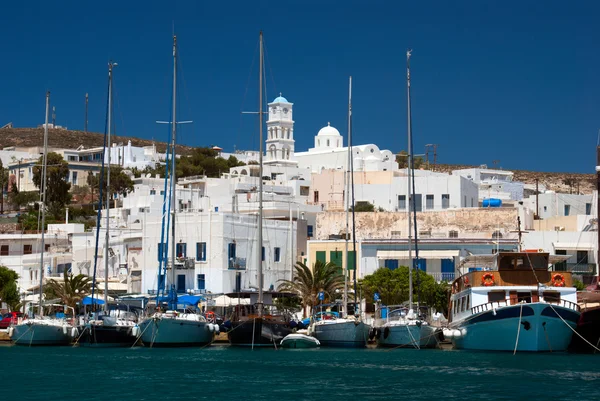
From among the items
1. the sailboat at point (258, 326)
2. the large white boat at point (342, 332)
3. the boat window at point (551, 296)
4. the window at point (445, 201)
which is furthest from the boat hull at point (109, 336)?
the window at point (445, 201)

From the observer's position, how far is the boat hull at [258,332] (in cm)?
4931

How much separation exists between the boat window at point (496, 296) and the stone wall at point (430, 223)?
2613 cm

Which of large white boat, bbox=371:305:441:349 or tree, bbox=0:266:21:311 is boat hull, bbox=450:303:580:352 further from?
tree, bbox=0:266:21:311

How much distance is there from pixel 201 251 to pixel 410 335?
21.4 metres

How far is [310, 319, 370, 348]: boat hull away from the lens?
50188 millimetres

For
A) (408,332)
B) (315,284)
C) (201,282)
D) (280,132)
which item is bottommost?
(408,332)

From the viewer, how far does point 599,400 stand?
101 ft

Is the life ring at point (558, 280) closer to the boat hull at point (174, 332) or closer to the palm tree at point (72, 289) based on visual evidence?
the boat hull at point (174, 332)

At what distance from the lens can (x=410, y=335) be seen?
4872cm

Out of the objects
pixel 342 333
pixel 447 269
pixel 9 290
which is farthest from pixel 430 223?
pixel 9 290

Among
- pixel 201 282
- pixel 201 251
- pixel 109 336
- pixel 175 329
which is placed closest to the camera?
pixel 175 329

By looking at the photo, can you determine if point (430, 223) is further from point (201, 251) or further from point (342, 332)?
point (342, 332)

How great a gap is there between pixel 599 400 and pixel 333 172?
6570 centimetres

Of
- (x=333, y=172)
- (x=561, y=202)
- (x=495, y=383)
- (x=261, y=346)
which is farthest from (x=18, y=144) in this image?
(x=495, y=383)
